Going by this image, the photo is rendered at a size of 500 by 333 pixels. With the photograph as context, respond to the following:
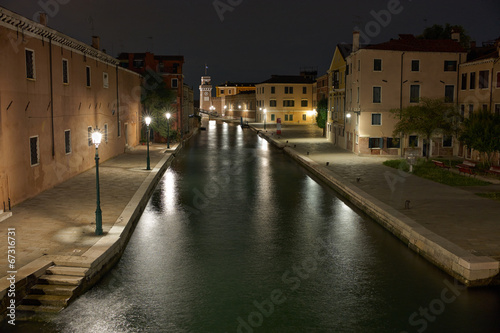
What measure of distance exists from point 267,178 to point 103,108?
13.1m

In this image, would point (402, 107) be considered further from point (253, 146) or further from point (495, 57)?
point (253, 146)

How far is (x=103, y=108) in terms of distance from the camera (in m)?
32.4

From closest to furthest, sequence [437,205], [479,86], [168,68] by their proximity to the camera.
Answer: [437,205]
[479,86]
[168,68]

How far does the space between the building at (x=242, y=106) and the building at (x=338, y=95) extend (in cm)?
5207

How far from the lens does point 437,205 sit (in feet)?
60.5

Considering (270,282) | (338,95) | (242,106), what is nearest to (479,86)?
(338,95)

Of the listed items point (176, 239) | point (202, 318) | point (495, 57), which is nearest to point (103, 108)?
point (176, 239)

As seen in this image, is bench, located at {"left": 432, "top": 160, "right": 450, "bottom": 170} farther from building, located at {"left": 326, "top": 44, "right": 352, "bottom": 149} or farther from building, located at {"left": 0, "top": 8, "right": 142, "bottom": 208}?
building, located at {"left": 0, "top": 8, "right": 142, "bottom": 208}

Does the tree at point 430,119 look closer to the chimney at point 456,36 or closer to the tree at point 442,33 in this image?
the chimney at point 456,36

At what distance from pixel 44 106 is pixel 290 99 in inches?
2799

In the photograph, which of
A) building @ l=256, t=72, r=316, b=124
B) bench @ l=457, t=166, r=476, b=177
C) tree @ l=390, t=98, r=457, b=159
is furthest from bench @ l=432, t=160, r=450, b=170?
building @ l=256, t=72, r=316, b=124

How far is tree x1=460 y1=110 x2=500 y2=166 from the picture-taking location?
26094 mm

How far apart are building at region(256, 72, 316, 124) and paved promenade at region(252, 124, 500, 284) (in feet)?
192

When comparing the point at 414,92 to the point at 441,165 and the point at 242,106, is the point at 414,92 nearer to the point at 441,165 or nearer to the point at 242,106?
the point at 441,165
